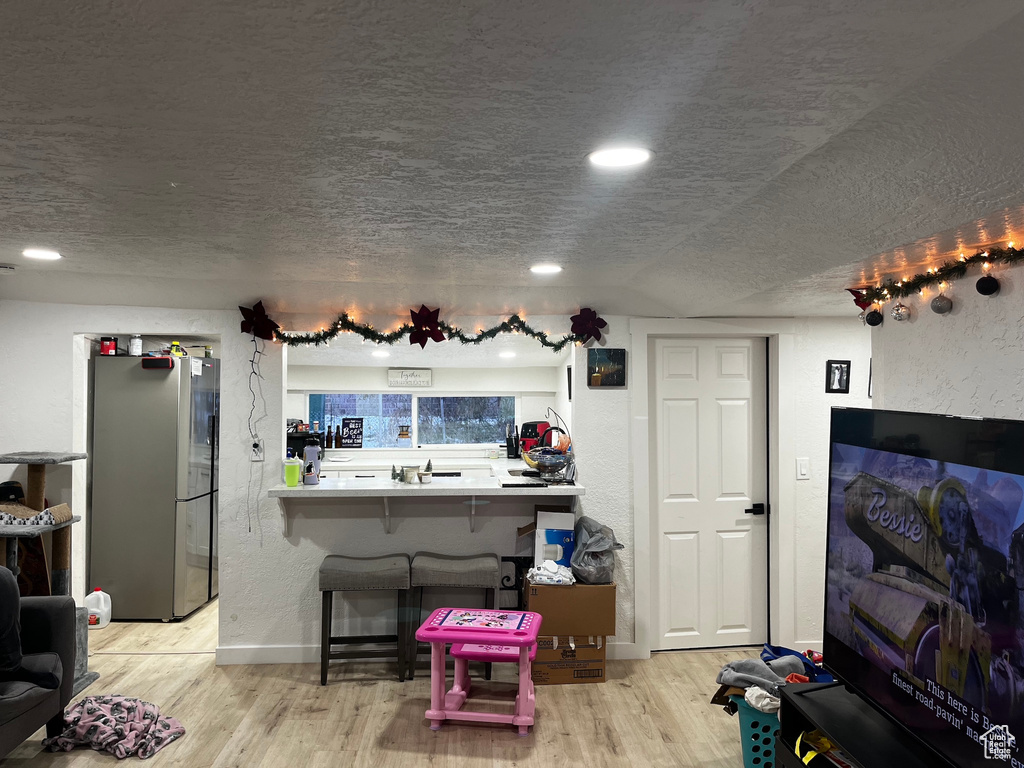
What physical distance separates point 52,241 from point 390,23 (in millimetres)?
2371

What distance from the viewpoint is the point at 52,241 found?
282 centimetres

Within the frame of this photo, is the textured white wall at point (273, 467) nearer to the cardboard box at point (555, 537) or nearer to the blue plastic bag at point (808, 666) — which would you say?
the cardboard box at point (555, 537)

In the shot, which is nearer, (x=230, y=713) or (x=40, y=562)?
(x=230, y=713)

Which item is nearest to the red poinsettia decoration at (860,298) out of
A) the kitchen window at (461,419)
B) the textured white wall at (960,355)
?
the textured white wall at (960,355)

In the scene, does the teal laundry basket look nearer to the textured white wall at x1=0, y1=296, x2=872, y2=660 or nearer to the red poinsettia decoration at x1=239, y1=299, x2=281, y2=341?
the textured white wall at x1=0, y1=296, x2=872, y2=660

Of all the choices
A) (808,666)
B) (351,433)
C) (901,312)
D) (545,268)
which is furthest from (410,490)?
(351,433)

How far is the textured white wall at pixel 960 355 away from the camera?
239 cm

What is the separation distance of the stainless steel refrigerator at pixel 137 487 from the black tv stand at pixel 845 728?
4083mm

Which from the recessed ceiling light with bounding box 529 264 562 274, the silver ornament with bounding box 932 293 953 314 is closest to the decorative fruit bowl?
the recessed ceiling light with bounding box 529 264 562 274

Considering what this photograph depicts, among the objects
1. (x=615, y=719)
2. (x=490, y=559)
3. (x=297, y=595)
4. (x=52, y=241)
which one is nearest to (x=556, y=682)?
(x=615, y=719)

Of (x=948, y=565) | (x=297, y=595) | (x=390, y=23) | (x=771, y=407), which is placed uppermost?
(x=390, y=23)

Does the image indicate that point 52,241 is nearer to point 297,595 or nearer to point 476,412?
point 297,595

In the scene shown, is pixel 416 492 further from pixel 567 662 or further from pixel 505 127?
pixel 505 127

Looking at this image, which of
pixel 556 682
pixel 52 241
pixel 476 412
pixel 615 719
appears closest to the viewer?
pixel 52 241
